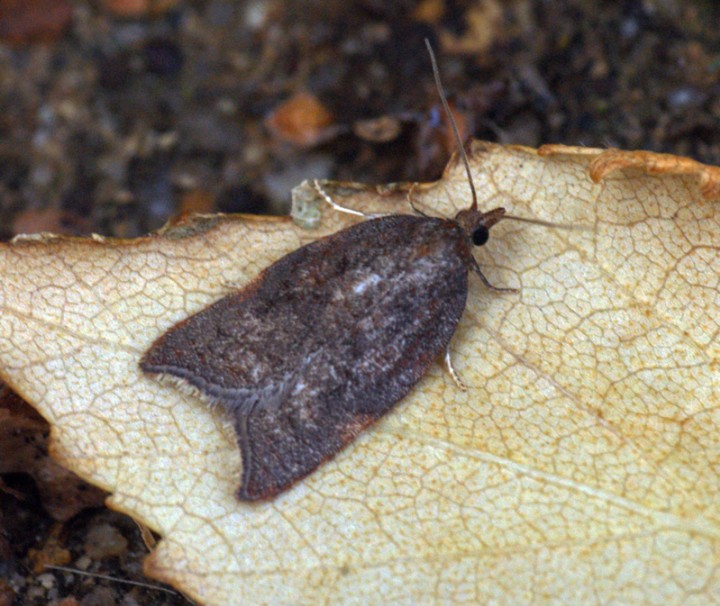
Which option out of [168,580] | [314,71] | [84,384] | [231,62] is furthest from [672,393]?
[231,62]

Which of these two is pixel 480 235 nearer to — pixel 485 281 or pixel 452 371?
pixel 485 281

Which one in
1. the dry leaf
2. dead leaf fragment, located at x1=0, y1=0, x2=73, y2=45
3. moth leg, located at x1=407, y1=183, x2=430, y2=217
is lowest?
the dry leaf

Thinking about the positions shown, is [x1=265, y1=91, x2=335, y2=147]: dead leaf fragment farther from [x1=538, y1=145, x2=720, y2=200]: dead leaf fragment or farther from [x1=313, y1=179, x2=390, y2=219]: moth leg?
[x1=538, y1=145, x2=720, y2=200]: dead leaf fragment

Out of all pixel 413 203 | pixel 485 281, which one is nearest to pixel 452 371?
pixel 485 281

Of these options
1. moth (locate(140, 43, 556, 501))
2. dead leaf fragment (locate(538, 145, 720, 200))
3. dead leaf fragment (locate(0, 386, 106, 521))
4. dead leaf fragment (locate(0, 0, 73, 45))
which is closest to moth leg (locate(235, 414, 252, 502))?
moth (locate(140, 43, 556, 501))

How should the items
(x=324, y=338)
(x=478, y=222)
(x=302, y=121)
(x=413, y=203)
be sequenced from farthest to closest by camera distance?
(x=302, y=121), (x=413, y=203), (x=478, y=222), (x=324, y=338)
